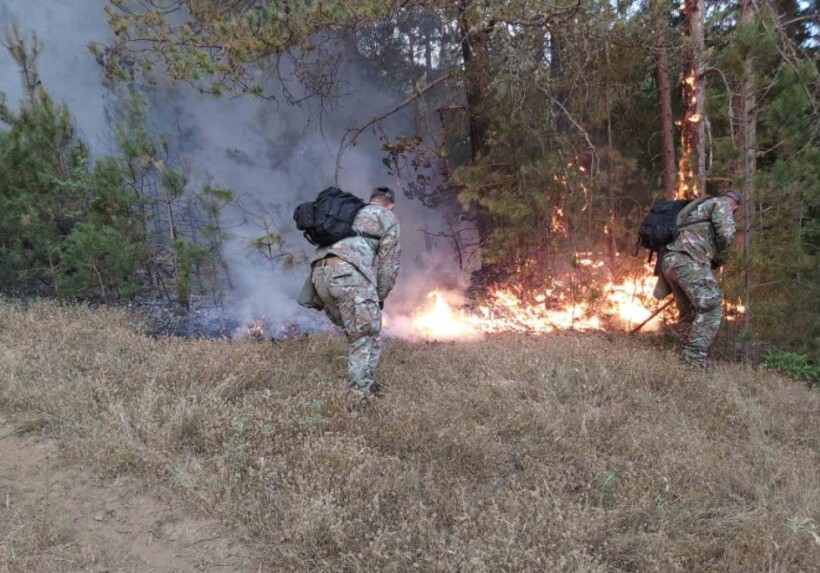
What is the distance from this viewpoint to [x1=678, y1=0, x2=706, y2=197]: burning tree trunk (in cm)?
652

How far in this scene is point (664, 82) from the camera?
26.7 feet

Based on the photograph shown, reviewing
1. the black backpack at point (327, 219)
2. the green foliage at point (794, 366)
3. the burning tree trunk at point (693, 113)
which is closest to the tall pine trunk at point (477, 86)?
the burning tree trunk at point (693, 113)

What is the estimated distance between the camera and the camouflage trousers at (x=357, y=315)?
4.53 meters

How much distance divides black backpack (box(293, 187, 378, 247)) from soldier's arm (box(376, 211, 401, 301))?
292 millimetres

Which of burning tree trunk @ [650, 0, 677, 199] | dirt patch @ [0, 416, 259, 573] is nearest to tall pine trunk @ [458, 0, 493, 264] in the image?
burning tree trunk @ [650, 0, 677, 199]

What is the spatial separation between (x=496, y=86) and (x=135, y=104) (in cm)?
491

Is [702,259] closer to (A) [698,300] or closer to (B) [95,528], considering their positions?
(A) [698,300]

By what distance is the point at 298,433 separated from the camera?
12.2 feet

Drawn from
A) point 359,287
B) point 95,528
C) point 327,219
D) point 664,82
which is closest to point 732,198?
point 664,82

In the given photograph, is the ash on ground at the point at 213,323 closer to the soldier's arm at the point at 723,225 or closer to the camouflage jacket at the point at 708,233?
the camouflage jacket at the point at 708,233

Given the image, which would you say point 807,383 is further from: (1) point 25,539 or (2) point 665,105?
(1) point 25,539

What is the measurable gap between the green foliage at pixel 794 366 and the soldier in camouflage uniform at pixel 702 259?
1.03 metres

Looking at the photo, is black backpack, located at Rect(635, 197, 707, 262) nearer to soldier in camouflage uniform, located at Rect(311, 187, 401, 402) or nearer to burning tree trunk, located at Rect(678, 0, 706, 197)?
burning tree trunk, located at Rect(678, 0, 706, 197)

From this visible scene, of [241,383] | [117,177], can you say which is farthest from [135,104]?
[241,383]
